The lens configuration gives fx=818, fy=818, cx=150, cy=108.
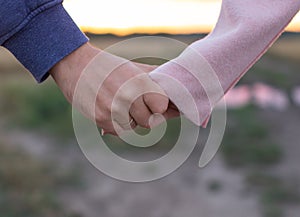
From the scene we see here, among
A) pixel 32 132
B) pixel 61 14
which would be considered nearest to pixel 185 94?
pixel 61 14

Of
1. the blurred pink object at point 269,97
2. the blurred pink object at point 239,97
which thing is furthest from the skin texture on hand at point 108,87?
the blurred pink object at point 269,97

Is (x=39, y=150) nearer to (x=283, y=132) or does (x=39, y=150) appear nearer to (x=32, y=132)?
(x=32, y=132)

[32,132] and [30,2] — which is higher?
[30,2]

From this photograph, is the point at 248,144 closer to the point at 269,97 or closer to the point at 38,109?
the point at 269,97

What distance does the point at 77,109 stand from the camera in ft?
3.44

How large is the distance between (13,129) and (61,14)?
13.0 feet

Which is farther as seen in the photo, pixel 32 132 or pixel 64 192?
pixel 32 132

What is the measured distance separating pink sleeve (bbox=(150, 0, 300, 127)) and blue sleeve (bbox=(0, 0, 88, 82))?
115 mm

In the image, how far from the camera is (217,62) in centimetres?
100

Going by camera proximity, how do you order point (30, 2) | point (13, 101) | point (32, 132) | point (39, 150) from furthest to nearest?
point (13, 101)
point (32, 132)
point (39, 150)
point (30, 2)

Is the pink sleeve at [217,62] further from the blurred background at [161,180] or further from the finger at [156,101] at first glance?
the blurred background at [161,180]

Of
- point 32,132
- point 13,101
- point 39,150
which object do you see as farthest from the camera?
point 13,101

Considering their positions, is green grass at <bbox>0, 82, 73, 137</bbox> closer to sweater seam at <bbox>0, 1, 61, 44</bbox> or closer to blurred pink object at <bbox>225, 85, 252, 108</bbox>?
blurred pink object at <bbox>225, 85, 252, 108</bbox>

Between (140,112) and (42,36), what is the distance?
151mm
